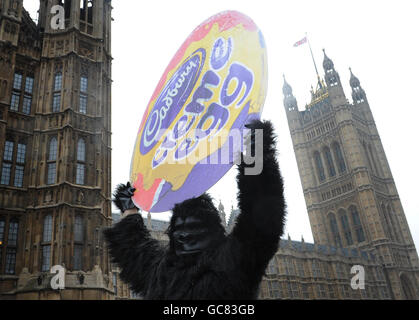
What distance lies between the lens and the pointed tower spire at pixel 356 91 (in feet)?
260

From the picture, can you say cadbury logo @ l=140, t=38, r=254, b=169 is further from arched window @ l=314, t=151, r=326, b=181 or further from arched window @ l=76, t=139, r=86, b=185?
arched window @ l=314, t=151, r=326, b=181

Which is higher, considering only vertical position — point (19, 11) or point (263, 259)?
point (19, 11)

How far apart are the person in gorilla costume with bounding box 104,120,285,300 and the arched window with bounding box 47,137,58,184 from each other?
1185 cm

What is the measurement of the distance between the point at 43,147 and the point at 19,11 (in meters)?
6.32

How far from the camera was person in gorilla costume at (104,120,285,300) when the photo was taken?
2061mm

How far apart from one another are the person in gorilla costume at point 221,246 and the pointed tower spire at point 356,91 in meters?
84.5

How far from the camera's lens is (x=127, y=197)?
317 centimetres

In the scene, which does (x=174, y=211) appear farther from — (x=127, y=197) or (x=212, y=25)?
(x=212, y=25)

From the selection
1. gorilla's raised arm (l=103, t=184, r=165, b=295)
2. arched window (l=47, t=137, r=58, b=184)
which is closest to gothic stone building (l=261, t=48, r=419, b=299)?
arched window (l=47, t=137, r=58, b=184)

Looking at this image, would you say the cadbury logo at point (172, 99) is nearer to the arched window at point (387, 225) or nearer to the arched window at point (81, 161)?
the arched window at point (81, 161)

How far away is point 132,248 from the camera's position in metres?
3.05

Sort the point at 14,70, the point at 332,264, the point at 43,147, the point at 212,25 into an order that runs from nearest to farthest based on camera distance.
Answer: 1. the point at 212,25
2. the point at 43,147
3. the point at 14,70
4. the point at 332,264

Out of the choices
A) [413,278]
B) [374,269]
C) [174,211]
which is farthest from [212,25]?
[413,278]

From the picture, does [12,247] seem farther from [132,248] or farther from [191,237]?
[191,237]
